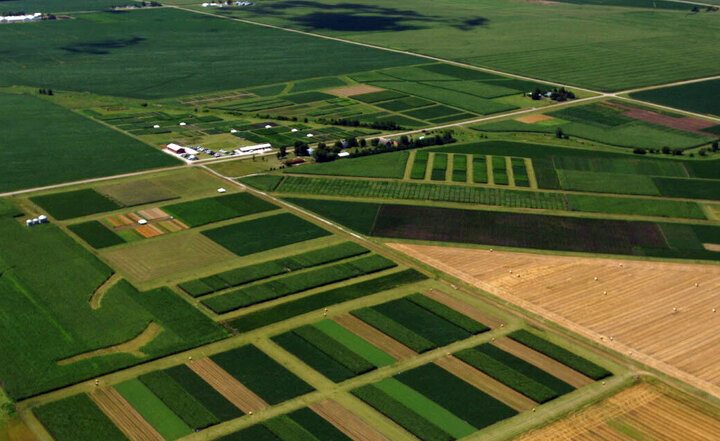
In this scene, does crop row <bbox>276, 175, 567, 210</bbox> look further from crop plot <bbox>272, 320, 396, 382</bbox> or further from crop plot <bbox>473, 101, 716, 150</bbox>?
crop plot <bbox>272, 320, 396, 382</bbox>

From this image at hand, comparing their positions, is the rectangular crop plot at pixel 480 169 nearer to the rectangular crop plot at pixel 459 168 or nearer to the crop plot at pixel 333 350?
the rectangular crop plot at pixel 459 168

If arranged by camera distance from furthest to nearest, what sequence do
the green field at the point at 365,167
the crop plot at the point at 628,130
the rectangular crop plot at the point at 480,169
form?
the crop plot at the point at 628,130 → the green field at the point at 365,167 → the rectangular crop plot at the point at 480,169

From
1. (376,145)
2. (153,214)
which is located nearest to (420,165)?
(376,145)

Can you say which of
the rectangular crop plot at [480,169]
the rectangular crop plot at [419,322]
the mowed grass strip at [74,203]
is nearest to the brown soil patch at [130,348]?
the rectangular crop plot at [419,322]

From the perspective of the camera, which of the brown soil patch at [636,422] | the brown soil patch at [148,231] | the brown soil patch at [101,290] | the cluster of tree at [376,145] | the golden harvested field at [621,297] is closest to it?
the brown soil patch at [636,422]

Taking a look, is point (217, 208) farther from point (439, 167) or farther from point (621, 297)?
point (621, 297)

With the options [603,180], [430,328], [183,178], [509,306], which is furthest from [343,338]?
[603,180]

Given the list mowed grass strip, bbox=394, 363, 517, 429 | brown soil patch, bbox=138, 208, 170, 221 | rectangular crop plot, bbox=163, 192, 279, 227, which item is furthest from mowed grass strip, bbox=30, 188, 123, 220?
mowed grass strip, bbox=394, 363, 517, 429
